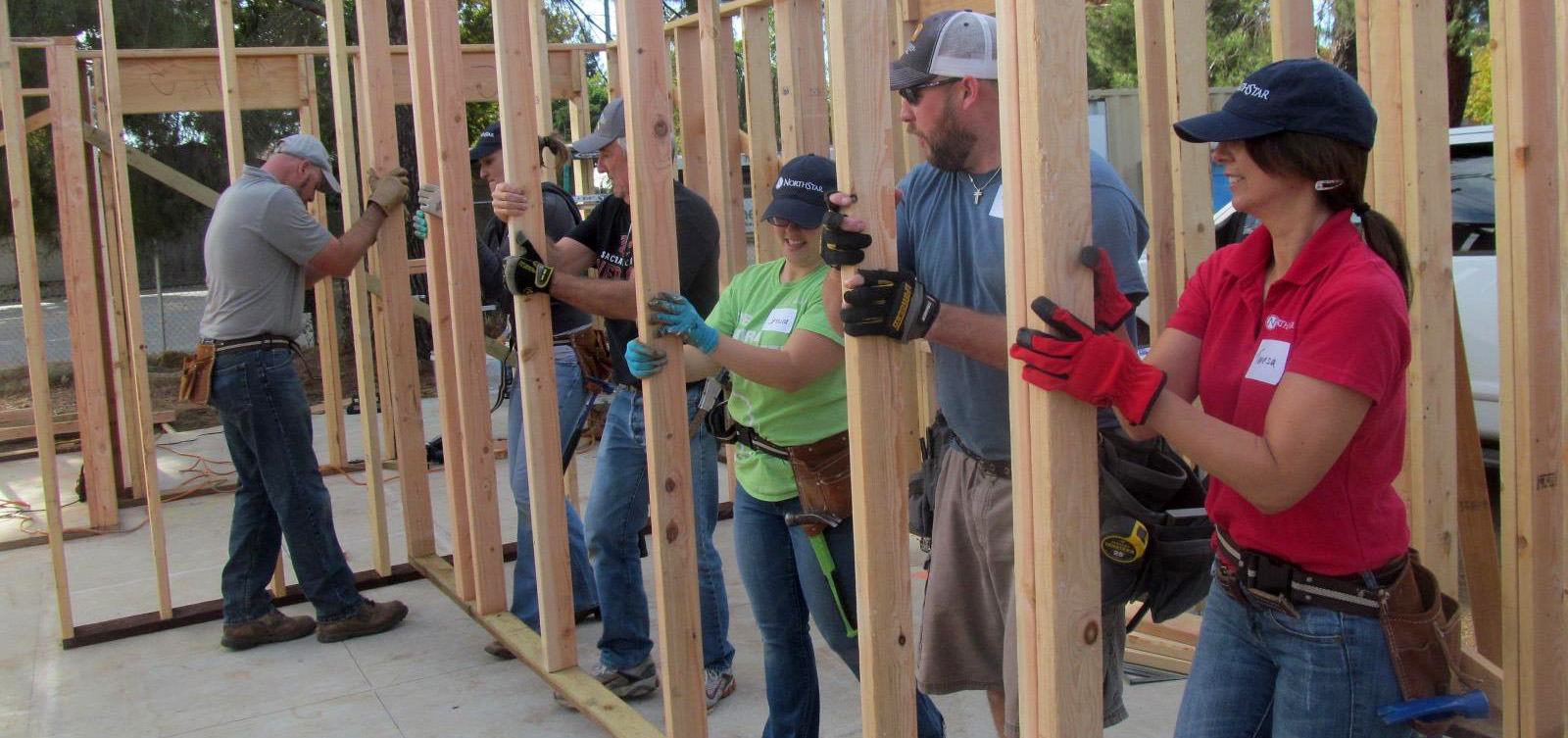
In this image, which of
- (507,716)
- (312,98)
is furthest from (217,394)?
(312,98)

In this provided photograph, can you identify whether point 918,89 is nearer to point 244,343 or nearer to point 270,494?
point 244,343

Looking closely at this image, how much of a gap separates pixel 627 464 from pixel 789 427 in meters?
1.03

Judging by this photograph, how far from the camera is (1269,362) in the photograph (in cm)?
195

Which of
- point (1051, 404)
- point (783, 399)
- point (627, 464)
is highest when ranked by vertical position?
point (1051, 404)

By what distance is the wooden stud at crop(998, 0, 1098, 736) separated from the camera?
1.72 meters

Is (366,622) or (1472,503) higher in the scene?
(1472,503)

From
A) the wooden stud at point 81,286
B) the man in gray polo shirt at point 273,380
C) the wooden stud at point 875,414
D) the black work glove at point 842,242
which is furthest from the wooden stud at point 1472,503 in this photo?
the wooden stud at point 81,286

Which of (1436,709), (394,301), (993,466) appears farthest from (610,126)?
(1436,709)

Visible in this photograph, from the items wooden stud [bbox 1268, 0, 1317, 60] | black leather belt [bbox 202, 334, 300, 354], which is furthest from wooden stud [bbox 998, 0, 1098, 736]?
black leather belt [bbox 202, 334, 300, 354]

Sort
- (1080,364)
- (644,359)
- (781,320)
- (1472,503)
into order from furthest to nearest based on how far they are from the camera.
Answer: (1472,503) → (781,320) → (644,359) → (1080,364)

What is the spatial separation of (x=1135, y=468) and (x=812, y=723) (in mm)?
1182

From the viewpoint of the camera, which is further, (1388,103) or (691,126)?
(691,126)

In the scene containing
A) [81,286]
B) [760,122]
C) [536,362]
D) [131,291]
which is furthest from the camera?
[81,286]

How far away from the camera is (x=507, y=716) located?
13.5 feet
